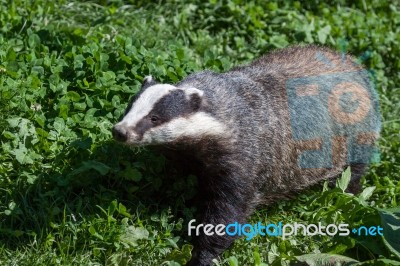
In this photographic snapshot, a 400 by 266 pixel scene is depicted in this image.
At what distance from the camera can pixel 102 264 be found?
5746mm

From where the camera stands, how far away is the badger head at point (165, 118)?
552cm

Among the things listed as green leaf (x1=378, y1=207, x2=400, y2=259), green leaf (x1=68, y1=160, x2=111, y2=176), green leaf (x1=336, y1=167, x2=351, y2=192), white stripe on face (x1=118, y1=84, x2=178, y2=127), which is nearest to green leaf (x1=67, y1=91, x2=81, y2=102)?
green leaf (x1=68, y1=160, x2=111, y2=176)

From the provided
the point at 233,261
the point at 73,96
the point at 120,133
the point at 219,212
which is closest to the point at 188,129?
the point at 120,133

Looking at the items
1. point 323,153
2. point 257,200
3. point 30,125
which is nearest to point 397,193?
point 323,153

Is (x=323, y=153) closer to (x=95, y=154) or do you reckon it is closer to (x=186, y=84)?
(x=186, y=84)

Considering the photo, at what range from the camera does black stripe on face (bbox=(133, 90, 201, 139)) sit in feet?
18.2

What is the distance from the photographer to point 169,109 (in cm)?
567

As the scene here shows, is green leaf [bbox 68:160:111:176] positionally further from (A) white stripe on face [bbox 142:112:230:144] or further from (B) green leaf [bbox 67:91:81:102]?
(B) green leaf [bbox 67:91:81:102]

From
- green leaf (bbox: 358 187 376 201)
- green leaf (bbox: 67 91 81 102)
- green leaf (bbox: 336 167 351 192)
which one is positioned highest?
green leaf (bbox: 67 91 81 102)

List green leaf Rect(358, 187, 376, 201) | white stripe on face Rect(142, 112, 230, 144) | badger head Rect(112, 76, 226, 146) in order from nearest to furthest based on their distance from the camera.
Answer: badger head Rect(112, 76, 226, 146) < white stripe on face Rect(142, 112, 230, 144) < green leaf Rect(358, 187, 376, 201)

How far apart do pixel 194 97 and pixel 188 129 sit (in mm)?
233

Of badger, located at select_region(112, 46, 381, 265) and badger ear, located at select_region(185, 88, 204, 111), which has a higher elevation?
badger ear, located at select_region(185, 88, 204, 111)

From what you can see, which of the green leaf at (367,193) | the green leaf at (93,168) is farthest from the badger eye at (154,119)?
the green leaf at (367,193)

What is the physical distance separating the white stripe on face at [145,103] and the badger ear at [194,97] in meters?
0.10
